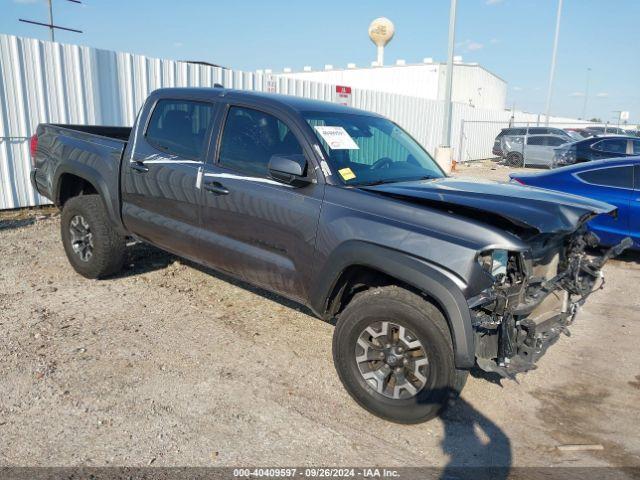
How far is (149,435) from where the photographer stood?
2.88 m

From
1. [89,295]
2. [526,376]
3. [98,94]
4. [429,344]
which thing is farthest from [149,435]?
[98,94]

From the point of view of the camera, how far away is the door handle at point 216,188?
388 centimetres

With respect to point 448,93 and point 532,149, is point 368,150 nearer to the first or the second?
point 448,93

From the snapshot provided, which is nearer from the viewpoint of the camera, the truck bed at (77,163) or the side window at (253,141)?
the side window at (253,141)

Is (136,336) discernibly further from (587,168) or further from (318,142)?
(587,168)

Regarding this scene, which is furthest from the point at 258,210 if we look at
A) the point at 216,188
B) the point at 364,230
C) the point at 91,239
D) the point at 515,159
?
the point at 515,159

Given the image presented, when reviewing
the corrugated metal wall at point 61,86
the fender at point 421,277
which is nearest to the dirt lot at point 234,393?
the fender at point 421,277

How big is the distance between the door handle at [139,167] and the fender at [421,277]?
218cm

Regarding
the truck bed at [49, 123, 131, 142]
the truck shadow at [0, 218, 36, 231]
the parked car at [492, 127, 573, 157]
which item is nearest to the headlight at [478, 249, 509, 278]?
the truck bed at [49, 123, 131, 142]

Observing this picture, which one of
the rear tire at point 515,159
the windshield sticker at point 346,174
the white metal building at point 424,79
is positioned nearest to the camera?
the windshield sticker at point 346,174

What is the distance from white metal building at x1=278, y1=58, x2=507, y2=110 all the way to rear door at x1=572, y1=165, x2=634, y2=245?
36.1 metres

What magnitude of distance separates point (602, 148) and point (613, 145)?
366mm

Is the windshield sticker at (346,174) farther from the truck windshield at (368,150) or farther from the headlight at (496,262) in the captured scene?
the headlight at (496,262)

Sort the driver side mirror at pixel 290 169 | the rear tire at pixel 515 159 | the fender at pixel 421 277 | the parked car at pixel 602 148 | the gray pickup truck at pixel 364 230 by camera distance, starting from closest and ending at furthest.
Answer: the fender at pixel 421 277 → the gray pickup truck at pixel 364 230 → the driver side mirror at pixel 290 169 → the parked car at pixel 602 148 → the rear tire at pixel 515 159
